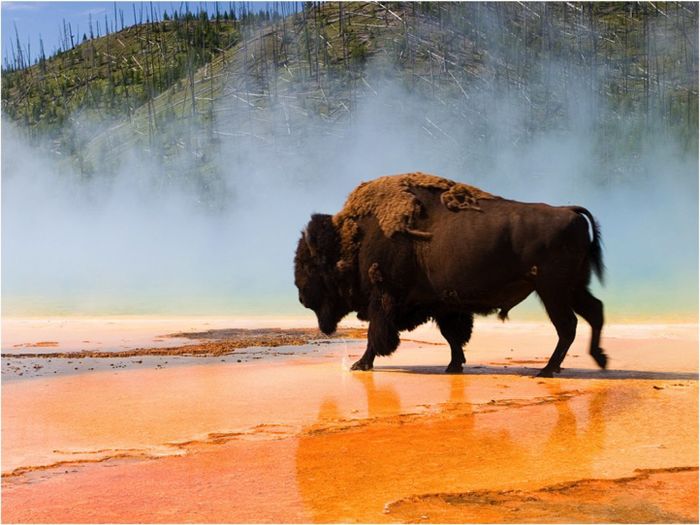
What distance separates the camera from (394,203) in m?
10.6

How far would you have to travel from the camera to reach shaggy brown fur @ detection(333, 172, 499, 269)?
33.9 ft

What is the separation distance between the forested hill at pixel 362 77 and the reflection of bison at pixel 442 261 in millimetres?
35048

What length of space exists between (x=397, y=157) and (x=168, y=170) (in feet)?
41.4

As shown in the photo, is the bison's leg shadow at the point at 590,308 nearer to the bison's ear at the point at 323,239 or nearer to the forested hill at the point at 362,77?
the bison's ear at the point at 323,239

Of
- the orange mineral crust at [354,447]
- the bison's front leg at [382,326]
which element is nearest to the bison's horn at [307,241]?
the bison's front leg at [382,326]

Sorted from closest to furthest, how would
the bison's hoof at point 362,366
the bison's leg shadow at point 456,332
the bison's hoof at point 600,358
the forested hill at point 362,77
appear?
the bison's hoof at point 600,358, the bison's leg shadow at point 456,332, the bison's hoof at point 362,366, the forested hill at point 362,77

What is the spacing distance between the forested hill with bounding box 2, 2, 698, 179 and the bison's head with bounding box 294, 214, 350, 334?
34926mm

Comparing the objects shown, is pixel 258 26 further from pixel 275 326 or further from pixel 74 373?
pixel 74 373

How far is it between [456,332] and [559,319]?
147cm

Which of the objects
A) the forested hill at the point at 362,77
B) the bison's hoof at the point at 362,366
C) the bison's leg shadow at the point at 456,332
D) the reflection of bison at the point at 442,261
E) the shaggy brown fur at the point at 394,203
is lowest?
the bison's hoof at the point at 362,366

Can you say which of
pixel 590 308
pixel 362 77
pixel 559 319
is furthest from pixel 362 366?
pixel 362 77

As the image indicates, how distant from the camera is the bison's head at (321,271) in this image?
10.9m

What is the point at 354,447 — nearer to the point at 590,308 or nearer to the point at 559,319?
the point at 559,319

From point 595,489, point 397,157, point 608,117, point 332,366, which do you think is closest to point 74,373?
point 332,366
